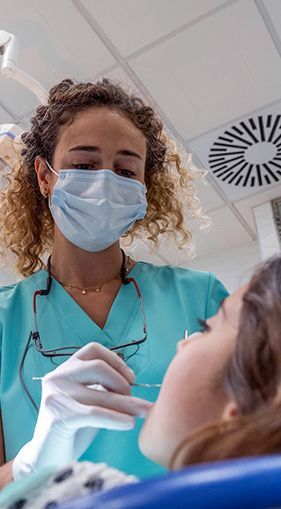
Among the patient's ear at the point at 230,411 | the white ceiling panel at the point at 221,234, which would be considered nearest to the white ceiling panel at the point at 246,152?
the white ceiling panel at the point at 221,234

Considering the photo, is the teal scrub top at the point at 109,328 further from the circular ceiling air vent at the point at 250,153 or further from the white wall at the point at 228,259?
the white wall at the point at 228,259

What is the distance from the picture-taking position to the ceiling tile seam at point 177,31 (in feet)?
6.86

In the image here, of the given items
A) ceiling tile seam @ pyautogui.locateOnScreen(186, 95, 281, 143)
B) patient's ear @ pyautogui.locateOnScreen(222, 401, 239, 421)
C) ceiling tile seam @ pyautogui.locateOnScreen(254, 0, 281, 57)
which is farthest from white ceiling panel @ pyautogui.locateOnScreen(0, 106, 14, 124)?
patient's ear @ pyautogui.locateOnScreen(222, 401, 239, 421)

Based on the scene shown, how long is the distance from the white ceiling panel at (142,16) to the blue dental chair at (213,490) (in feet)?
6.63

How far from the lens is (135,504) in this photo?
37 cm

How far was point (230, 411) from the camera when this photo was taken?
61cm

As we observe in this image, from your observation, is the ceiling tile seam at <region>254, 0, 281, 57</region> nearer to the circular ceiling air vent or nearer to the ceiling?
the ceiling

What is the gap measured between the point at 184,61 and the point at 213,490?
2151mm

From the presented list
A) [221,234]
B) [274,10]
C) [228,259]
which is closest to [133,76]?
[274,10]

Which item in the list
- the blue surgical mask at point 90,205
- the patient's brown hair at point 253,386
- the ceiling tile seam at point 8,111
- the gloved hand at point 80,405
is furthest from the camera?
the ceiling tile seam at point 8,111

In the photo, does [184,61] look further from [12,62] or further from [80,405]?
[80,405]

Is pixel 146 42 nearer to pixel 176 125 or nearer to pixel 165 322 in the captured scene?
pixel 176 125

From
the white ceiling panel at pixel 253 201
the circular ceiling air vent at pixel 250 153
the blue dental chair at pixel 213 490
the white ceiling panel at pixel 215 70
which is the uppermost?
the blue dental chair at pixel 213 490

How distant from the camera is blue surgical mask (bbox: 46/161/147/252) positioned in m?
1.38
